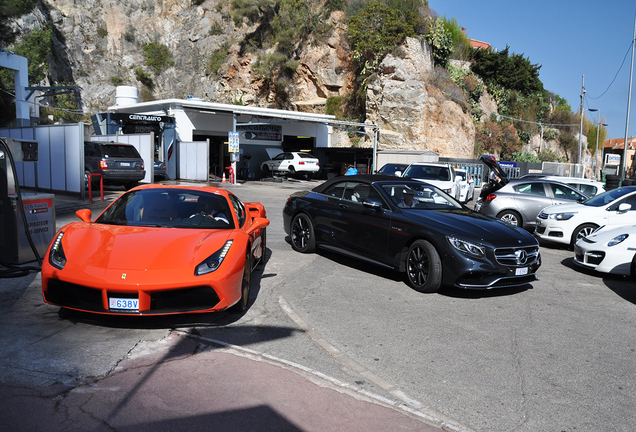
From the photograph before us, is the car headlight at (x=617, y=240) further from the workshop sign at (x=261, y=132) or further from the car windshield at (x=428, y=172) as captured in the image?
the workshop sign at (x=261, y=132)

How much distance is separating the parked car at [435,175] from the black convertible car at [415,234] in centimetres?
983

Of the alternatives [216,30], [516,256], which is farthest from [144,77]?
[516,256]

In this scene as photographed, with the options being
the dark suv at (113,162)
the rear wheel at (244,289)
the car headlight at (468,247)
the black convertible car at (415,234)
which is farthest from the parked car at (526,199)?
the dark suv at (113,162)

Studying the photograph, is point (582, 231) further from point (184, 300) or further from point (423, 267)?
point (184, 300)

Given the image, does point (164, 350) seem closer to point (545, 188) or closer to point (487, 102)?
point (545, 188)

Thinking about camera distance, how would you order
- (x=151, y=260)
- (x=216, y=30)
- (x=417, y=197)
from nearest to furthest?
(x=151, y=260) → (x=417, y=197) → (x=216, y=30)

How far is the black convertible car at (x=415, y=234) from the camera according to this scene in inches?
255

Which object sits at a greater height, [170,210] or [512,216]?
[170,210]

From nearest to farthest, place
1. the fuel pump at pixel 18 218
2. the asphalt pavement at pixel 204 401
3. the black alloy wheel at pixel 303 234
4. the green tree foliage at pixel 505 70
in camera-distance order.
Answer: the asphalt pavement at pixel 204 401, the fuel pump at pixel 18 218, the black alloy wheel at pixel 303 234, the green tree foliage at pixel 505 70

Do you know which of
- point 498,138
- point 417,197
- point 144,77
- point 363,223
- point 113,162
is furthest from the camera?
point 144,77

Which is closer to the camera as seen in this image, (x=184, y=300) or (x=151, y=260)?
Result: (x=184, y=300)

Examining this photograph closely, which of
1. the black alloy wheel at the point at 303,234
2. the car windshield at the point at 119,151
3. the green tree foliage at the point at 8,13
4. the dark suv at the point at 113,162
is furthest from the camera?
the green tree foliage at the point at 8,13

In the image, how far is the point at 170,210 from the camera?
6039 millimetres

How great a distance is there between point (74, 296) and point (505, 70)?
5227cm
